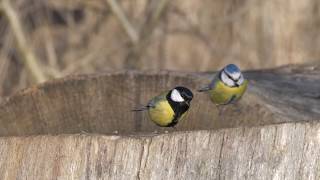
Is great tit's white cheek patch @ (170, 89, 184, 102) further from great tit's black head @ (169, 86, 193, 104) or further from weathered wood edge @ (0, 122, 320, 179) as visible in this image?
weathered wood edge @ (0, 122, 320, 179)

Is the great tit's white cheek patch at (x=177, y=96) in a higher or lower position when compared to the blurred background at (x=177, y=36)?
lower

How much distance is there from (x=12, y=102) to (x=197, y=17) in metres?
3.88

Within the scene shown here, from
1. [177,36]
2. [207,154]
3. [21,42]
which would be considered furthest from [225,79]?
[177,36]

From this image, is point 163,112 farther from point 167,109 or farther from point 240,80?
point 240,80

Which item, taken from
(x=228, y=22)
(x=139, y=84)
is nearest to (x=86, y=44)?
(x=228, y=22)

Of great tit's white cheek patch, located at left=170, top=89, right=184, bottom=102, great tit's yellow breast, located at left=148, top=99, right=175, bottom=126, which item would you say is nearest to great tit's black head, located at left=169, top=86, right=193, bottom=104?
great tit's white cheek patch, located at left=170, top=89, right=184, bottom=102

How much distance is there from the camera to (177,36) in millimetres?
7641

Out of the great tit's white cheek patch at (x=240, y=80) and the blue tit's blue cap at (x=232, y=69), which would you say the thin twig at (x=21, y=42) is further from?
the great tit's white cheek patch at (x=240, y=80)

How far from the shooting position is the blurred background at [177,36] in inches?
294

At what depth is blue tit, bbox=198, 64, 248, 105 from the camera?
4.22 meters

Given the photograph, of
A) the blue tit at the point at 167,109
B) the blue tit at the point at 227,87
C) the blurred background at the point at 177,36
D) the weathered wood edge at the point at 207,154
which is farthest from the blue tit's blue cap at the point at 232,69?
the blurred background at the point at 177,36

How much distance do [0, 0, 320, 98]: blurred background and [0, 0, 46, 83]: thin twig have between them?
62 cm

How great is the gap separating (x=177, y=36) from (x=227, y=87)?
130 inches

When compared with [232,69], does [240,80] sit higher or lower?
Result: lower
